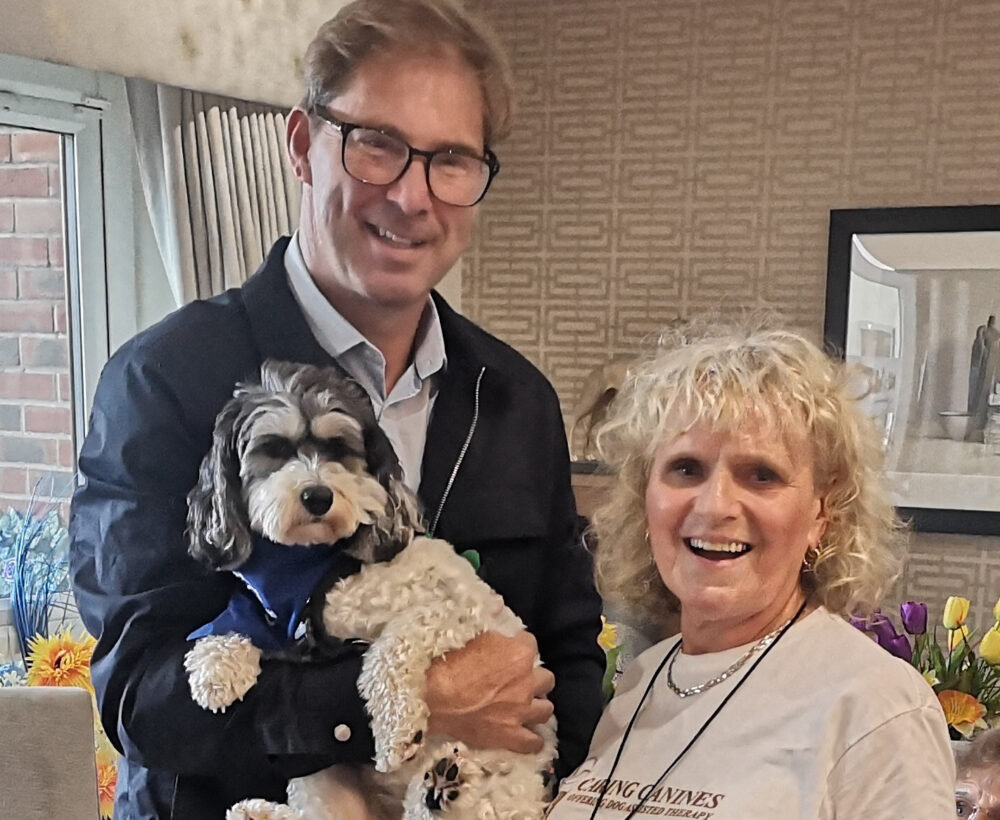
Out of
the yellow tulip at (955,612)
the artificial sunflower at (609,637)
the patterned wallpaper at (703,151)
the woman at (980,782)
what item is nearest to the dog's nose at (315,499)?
the artificial sunflower at (609,637)

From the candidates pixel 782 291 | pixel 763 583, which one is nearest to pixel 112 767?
pixel 763 583

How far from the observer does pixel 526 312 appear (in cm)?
384

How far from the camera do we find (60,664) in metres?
2.05

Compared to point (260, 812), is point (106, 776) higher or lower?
lower

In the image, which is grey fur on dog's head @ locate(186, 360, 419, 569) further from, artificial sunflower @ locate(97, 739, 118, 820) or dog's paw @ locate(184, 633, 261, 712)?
artificial sunflower @ locate(97, 739, 118, 820)

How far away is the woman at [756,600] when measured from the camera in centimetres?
110

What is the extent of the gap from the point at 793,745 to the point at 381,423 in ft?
1.98

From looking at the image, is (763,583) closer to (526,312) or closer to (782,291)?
(782,291)

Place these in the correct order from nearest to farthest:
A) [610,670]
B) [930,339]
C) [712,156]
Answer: [610,670]
[930,339]
[712,156]

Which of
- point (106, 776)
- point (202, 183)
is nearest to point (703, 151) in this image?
point (202, 183)

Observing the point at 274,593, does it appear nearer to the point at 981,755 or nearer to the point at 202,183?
the point at 981,755

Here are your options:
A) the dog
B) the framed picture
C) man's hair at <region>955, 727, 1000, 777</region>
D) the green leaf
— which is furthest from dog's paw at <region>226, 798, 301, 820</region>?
→ the framed picture

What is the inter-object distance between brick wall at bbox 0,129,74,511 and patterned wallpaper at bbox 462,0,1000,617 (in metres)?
1.51

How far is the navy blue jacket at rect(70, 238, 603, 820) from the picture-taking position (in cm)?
117
